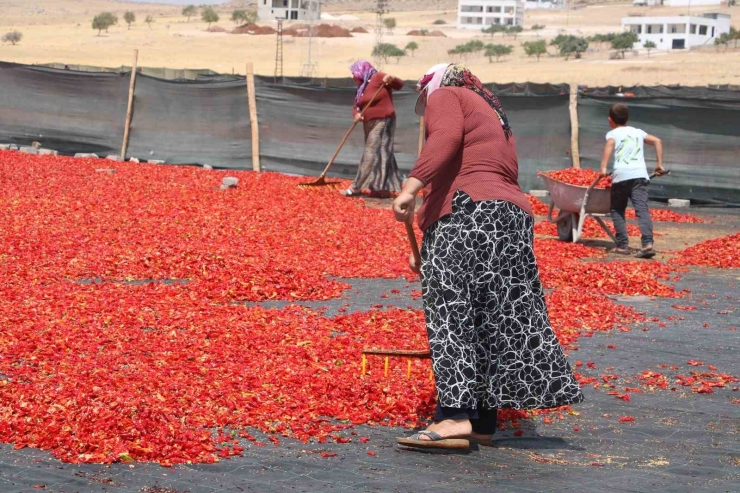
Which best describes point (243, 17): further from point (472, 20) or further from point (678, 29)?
point (678, 29)

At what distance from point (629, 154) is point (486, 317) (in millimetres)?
7009

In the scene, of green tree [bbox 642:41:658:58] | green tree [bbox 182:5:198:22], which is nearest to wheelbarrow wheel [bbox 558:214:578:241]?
green tree [bbox 642:41:658:58]

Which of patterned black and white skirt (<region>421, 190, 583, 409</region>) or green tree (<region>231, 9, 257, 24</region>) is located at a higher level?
green tree (<region>231, 9, 257, 24</region>)

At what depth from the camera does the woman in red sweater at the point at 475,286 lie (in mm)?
4953

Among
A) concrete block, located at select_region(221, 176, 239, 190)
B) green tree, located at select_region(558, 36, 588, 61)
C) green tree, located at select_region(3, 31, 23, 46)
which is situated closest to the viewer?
concrete block, located at select_region(221, 176, 239, 190)

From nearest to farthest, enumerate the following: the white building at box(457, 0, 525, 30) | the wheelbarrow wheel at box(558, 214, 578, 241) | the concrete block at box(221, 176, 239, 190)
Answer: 1. the wheelbarrow wheel at box(558, 214, 578, 241)
2. the concrete block at box(221, 176, 239, 190)
3. the white building at box(457, 0, 525, 30)

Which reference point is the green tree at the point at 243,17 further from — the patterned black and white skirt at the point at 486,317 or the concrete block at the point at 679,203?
the patterned black and white skirt at the point at 486,317

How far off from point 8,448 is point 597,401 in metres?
3.06

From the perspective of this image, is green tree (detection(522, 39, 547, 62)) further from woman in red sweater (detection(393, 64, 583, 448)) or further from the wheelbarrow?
woman in red sweater (detection(393, 64, 583, 448))

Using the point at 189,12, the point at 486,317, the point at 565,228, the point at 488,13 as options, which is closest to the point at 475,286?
the point at 486,317

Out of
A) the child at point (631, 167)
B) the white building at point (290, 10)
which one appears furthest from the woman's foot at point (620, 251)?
the white building at point (290, 10)

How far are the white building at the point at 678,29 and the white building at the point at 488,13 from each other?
1967cm

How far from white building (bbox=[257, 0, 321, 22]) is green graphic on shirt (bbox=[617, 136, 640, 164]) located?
68.2 meters

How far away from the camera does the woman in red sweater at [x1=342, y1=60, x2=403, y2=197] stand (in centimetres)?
1599
